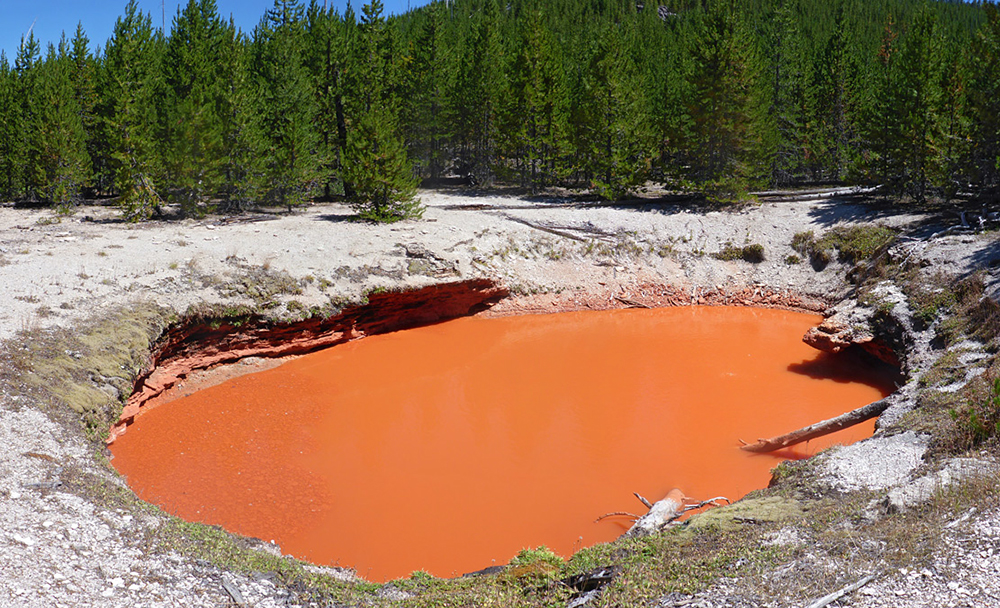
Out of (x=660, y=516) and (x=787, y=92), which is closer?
(x=660, y=516)

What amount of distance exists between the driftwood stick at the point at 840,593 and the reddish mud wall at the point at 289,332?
12.1 meters

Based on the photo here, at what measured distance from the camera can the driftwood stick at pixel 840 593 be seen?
6124mm

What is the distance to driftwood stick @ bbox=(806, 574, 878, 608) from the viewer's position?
20.1 ft

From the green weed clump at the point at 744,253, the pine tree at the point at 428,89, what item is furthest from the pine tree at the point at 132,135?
the green weed clump at the point at 744,253

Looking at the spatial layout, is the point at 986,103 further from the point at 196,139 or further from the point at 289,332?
the point at 196,139

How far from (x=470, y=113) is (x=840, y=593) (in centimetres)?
3770

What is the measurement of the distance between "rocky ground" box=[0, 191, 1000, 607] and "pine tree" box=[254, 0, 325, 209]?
1588 millimetres

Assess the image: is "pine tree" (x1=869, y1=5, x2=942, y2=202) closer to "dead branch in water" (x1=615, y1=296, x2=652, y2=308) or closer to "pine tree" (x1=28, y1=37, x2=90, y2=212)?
"dead branch in water" (x1=615, y1=296, x2=652, y2=308)

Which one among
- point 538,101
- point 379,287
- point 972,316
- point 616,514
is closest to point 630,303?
point 379,287

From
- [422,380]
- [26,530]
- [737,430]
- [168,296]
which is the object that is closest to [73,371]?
[168,296]

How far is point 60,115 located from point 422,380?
22.2 m

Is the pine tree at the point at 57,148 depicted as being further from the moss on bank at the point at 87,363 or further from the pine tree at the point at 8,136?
the moss on bank at the point at 87,363

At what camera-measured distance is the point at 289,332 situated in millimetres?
19938

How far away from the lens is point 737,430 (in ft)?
49.9
